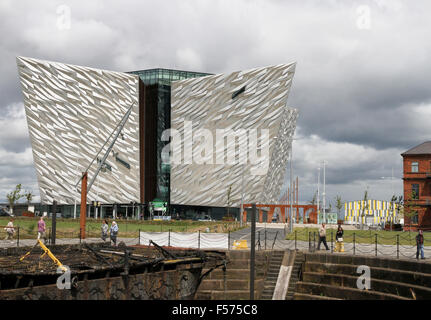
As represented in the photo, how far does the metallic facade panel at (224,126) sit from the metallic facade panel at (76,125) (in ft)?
26.0

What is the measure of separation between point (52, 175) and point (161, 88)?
80.3ft

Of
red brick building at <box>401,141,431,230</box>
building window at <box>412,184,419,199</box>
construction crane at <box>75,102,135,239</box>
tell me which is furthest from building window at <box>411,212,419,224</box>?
construction crane at <box>75,102,135,239</box>

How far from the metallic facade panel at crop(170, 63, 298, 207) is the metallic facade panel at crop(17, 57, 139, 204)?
794 centimetres

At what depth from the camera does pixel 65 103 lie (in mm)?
72000

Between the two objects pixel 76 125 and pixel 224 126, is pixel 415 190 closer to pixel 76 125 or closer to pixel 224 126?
pixel 224 126

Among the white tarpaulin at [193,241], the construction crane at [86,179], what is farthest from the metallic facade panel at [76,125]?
the white tarpaulin at [193,241]

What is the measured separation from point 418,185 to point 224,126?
30.7m

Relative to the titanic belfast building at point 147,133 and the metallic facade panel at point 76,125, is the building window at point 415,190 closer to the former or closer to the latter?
the titanic belfast building at point 147,133

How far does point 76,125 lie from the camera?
7300cm

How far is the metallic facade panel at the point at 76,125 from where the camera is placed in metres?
70.6

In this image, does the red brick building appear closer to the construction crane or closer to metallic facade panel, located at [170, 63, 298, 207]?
metallic facade panel, located at [170, 63, 298, 207]
